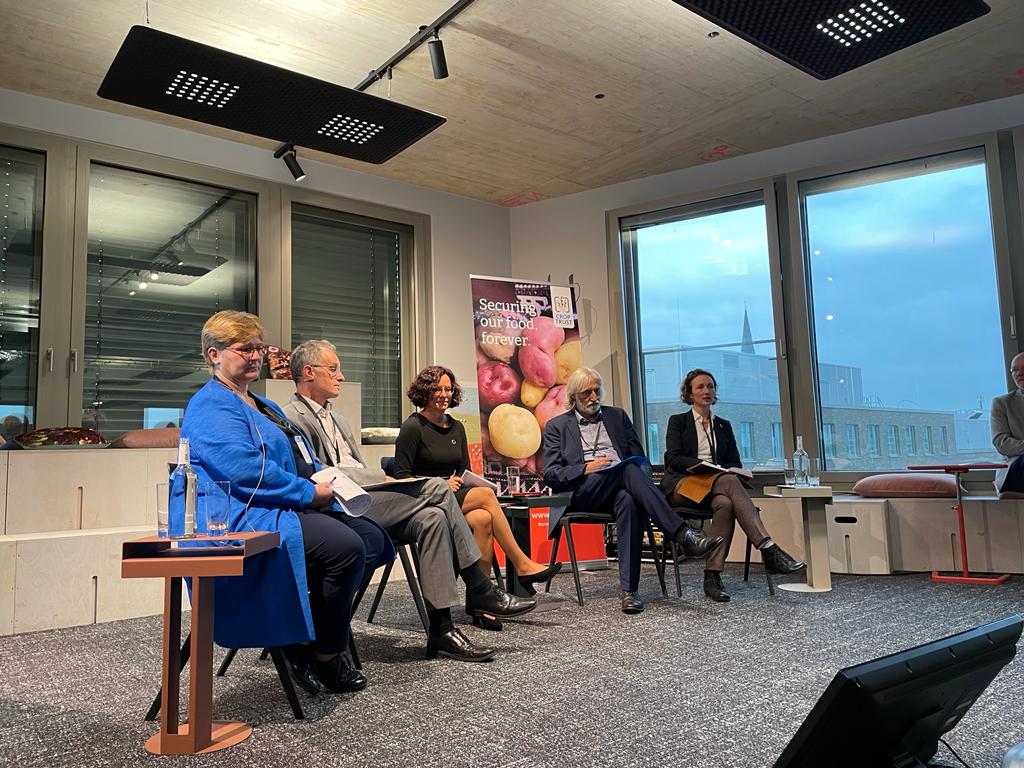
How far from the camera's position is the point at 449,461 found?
3553 mm

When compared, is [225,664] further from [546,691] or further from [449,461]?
[449,461]

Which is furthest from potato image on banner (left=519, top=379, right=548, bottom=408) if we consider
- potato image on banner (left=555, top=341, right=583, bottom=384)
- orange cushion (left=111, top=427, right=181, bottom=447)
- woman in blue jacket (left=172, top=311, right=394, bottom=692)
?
woman in blue jacket (left=172, top=311, right=394, bottom=692)

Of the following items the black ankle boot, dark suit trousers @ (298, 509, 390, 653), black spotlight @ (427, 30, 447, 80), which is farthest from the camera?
black spotlight @ (427, 30, 447, 80)

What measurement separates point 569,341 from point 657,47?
2.30 m

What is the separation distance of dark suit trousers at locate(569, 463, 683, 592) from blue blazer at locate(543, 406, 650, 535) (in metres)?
0.09

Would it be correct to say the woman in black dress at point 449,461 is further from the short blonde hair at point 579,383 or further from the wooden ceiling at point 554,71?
the wooden ceiling at point 554,71

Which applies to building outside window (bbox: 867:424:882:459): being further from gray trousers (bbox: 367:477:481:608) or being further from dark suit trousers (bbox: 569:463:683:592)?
gray trousers (bbox: 367:477:481:608)

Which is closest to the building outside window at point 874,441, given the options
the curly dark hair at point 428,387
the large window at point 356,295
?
the curly dark hair at point 428,387

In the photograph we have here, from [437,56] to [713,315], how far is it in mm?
2956

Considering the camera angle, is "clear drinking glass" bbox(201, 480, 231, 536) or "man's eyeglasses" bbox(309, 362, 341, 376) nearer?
"clear drinking glass" bbox(201, 480, 231, 536)

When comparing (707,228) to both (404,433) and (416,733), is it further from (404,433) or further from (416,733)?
(416,733)

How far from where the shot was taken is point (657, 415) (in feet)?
20.3

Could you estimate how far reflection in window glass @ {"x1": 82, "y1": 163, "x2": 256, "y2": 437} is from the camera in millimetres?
4828

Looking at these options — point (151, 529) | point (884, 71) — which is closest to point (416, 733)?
point (151, 529)
